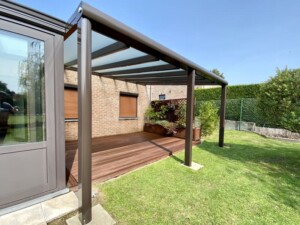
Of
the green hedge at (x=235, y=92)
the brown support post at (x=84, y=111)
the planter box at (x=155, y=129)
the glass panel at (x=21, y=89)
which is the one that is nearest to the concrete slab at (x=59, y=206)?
the brown support post at (x=84, y=111)

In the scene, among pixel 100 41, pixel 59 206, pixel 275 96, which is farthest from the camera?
Answer: pixel 275 96

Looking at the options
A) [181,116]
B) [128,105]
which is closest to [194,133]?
[181,116]

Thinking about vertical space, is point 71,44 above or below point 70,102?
above

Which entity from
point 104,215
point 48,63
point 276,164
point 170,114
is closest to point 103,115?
point 170,114

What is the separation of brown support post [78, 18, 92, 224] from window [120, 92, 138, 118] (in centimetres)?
646

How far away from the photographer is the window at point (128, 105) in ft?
28.0

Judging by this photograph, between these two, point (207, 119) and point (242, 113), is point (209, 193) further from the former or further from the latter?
point (242, 113)

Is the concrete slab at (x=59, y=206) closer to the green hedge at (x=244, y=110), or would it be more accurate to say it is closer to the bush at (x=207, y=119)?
the bush at (x=207, y=119)

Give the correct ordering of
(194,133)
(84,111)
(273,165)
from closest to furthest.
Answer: (84,111) < (273,165) < (194,133)

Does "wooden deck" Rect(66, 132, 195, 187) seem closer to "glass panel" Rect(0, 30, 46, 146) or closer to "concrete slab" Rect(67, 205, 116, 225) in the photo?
"concrete slab" Rect(67, 205, 116, 225)

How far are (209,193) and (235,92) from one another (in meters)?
9.72

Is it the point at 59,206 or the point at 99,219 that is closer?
the point at 99,219

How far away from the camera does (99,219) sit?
222cm

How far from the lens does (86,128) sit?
80.7 inches
